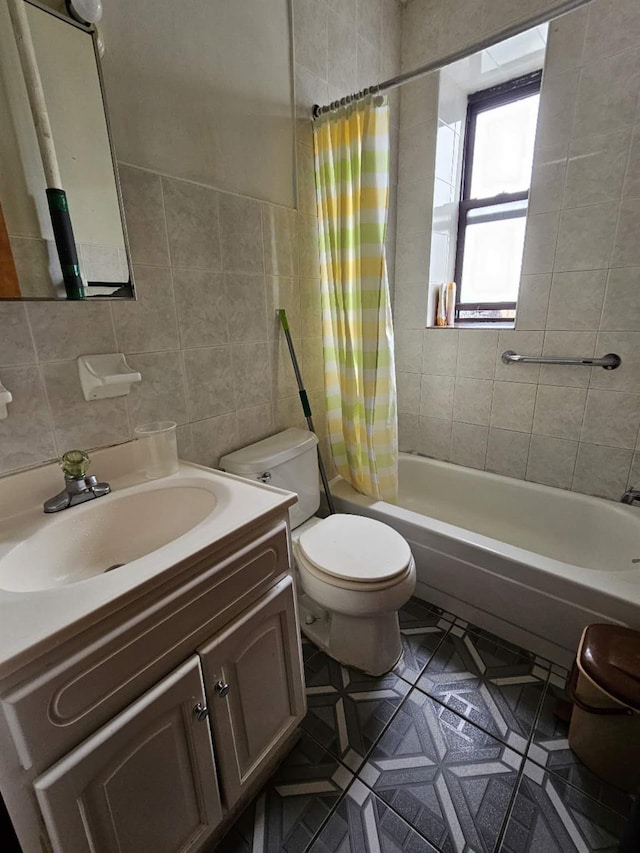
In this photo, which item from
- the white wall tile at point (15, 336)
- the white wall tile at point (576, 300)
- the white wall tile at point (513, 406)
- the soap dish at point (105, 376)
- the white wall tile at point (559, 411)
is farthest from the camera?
the white wall tile at point (513, 406)

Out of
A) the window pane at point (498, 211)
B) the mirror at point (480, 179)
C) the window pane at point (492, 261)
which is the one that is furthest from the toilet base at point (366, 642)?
the window pane at point (498, 211)

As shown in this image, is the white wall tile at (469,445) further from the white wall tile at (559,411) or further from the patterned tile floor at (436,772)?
the patterned tile floor at (436,772)

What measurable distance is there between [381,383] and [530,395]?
2.61ft

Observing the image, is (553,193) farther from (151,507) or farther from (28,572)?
(28,572)

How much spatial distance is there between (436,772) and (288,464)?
104cm

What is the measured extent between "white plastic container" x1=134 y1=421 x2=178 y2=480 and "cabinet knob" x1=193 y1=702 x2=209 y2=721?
1.94 feet

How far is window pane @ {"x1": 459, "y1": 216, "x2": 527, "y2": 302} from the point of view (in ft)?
6.68

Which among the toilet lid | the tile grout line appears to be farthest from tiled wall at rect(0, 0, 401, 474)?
the tile grout line

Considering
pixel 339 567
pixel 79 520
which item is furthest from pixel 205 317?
pixel 339 567

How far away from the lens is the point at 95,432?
110 cm

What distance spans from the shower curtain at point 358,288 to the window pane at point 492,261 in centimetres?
89

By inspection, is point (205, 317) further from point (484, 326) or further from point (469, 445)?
point (469, 445)

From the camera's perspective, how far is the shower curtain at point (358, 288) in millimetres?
1499

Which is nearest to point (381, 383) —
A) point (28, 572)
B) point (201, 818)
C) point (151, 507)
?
point (151, 507)
